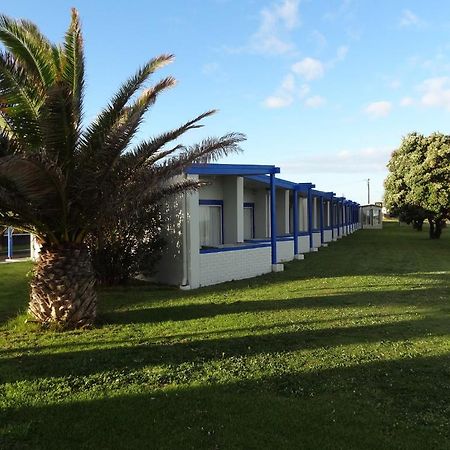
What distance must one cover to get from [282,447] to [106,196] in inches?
206

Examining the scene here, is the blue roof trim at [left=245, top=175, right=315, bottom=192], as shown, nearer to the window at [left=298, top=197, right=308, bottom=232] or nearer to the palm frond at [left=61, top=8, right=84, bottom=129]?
the window at [left=298, top=197, right=308, bottom=232]

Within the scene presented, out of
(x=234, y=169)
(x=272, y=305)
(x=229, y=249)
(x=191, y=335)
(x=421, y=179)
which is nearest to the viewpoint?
(x=191, y=335)

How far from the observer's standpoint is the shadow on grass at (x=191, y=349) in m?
6.14

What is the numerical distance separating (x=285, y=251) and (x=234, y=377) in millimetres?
15575

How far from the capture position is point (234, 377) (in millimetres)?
5746

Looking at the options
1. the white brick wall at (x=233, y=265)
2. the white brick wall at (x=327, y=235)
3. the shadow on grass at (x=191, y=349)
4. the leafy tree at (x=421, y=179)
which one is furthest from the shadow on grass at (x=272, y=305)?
the white brick wall at (x=327, y=235)

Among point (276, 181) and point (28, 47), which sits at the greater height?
point (28, 47)

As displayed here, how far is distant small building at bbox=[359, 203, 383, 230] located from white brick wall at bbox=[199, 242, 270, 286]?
185ft

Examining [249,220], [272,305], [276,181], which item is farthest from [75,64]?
[249,220]

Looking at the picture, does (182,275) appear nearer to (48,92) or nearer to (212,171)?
(212,171)

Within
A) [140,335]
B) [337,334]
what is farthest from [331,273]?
[140,335]

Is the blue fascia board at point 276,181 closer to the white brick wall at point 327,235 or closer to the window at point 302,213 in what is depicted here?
the window at point 302,213

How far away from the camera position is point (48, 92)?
7270 millimetres

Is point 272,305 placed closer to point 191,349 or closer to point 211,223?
point 191,349
